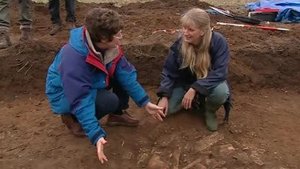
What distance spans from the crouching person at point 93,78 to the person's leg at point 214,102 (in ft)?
1.69

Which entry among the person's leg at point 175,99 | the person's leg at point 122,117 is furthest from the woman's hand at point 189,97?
the person's leg at point 122,117

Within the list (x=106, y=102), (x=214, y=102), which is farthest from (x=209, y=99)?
(x=106, y=102)

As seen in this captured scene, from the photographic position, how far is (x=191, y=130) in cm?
413

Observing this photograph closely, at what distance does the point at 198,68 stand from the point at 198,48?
0.16m

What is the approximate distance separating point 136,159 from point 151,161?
0.13m

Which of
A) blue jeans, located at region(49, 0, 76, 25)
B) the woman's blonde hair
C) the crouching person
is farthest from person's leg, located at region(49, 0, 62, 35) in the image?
the woman's blonde hair

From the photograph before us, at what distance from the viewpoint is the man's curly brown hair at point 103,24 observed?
10.8ft

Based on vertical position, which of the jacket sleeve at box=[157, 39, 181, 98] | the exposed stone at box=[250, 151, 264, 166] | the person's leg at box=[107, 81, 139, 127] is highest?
the jacket sleeve at box=[157, 39, 181, 98]

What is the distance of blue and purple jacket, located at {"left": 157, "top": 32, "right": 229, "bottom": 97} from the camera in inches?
155

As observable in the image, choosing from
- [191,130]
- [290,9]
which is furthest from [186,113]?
[290,9]

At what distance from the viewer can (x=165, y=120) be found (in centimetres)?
424

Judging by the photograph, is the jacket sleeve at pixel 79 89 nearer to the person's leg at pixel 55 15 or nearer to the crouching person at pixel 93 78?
the crouching person at pixel 93 78

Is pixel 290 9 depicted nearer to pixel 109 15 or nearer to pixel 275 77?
pixel 275 77

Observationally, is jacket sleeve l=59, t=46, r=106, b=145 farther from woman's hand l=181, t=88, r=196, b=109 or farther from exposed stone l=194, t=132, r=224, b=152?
exposed stone l=194, t=132, r=224, b=152
